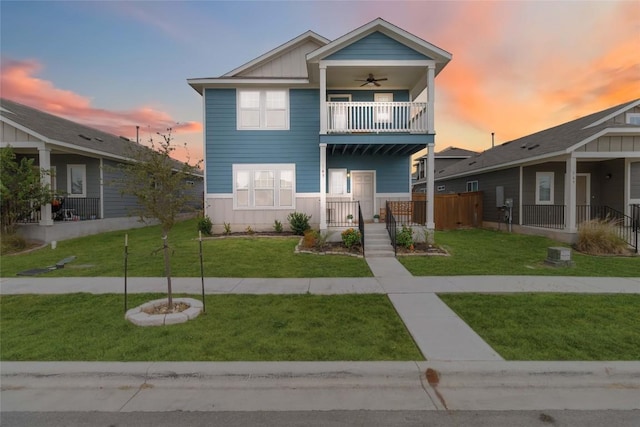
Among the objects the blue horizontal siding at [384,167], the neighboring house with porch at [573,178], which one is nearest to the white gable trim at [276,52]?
the blue horizontal siding at [384,167]

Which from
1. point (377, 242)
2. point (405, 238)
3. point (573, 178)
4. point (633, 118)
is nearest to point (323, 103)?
point (377, 242)

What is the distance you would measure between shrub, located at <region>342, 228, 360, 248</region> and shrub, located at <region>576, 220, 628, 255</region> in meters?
8.02

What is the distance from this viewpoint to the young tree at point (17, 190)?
1159cm

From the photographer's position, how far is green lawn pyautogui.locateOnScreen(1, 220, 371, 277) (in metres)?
8.13

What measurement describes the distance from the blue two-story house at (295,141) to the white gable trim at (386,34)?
0.77 meters

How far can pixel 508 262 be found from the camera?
9305mm

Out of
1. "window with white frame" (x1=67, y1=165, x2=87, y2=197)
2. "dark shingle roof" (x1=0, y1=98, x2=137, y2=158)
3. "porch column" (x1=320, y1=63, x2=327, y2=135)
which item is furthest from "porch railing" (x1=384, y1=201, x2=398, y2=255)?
"window with white frame" (x1=67, y1=165, x2=87, y2=197)

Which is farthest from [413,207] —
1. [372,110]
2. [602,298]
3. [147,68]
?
[147,68]

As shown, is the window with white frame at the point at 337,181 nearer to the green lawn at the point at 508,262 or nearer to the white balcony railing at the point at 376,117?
the white balcony railing at the point at 376,117

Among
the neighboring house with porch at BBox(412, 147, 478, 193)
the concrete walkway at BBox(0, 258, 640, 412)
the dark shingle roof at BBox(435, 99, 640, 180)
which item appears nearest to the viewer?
the concrete walkway at BBox(0, 258, 640, 412)

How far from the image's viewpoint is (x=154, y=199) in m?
4.88

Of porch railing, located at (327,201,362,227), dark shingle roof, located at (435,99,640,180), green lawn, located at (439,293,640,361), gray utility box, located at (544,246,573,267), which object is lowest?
green lawn, located at (439,293,640,361)

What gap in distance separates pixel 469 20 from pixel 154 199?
14.9m

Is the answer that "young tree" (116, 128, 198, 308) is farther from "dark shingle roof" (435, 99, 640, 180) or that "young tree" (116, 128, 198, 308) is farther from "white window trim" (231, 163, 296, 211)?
"dark shingle roof" (435, 99, 640, 180)
